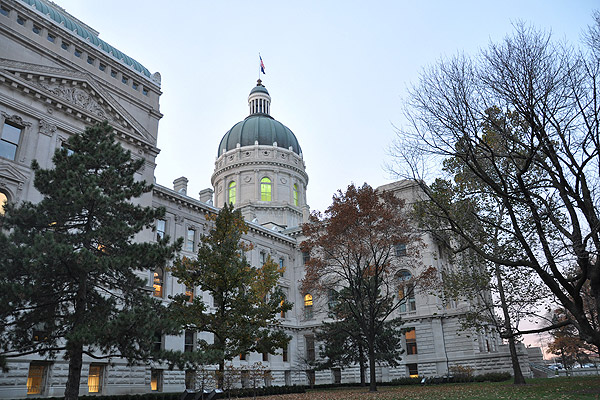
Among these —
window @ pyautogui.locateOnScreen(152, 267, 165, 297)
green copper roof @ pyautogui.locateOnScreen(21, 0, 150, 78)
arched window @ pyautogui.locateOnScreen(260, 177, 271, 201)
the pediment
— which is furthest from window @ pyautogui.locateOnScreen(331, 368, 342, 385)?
green copper roof @ pyautogui.locateOnScreen(21, 0, 150, 78)

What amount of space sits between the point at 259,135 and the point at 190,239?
33722mm

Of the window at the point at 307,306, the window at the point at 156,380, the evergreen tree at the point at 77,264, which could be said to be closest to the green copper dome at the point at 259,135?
the window at the point at 307,306

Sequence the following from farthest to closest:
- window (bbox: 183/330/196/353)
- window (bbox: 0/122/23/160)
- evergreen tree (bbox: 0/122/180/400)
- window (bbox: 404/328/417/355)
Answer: window (bbox: 404/328/417/355) → window (bbox: 183/330/196/353) → window (bbox: 0/122/23/160) → evergreen tree (bbox: 0/122/180/400)

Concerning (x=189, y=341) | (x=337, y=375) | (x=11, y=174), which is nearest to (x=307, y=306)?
(x=337, y=375)

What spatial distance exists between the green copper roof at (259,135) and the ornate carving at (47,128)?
45.3m

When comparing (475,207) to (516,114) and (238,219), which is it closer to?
(516,114)

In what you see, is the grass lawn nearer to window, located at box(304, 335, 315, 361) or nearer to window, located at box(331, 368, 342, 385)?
window, located at box(331, 368, 342, 385)

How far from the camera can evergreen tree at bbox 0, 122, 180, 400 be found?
14578 millimetres

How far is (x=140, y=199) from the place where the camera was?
31.0 meters

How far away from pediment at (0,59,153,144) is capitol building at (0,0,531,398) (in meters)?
0.07

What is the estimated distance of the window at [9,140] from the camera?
24.6 meters

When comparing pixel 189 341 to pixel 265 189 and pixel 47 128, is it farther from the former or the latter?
pixel 265 189

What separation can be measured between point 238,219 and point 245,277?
3.56m

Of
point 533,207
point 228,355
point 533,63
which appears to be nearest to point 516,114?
point 533,63
